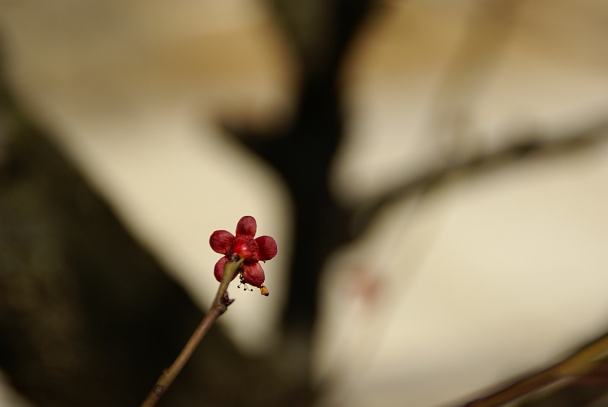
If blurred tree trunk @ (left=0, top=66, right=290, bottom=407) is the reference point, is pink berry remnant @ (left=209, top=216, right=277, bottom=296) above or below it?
above

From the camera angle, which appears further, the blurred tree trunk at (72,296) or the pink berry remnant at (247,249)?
the blurred tree trunk at (72,296)

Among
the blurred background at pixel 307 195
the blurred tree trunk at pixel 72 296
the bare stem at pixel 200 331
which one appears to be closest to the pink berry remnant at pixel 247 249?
the bare stem at pixel 200 331

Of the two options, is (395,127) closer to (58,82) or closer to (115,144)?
(115,144)

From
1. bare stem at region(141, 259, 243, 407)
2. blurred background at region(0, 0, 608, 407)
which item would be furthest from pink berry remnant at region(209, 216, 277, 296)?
blurred background at region(0, 0, 608, 407)

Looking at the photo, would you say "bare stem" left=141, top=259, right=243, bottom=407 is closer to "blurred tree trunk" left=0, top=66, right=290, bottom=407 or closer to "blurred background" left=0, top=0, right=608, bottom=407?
"blurred background" left=0, top=0, right=608, bottom=407

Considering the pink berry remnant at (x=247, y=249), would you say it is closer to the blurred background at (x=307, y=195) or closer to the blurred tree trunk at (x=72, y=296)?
the blurred background at (x=307, y=195)

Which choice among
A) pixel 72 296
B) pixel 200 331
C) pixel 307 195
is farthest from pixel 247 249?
pixel 307 195

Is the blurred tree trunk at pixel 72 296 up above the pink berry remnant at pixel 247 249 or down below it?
below
